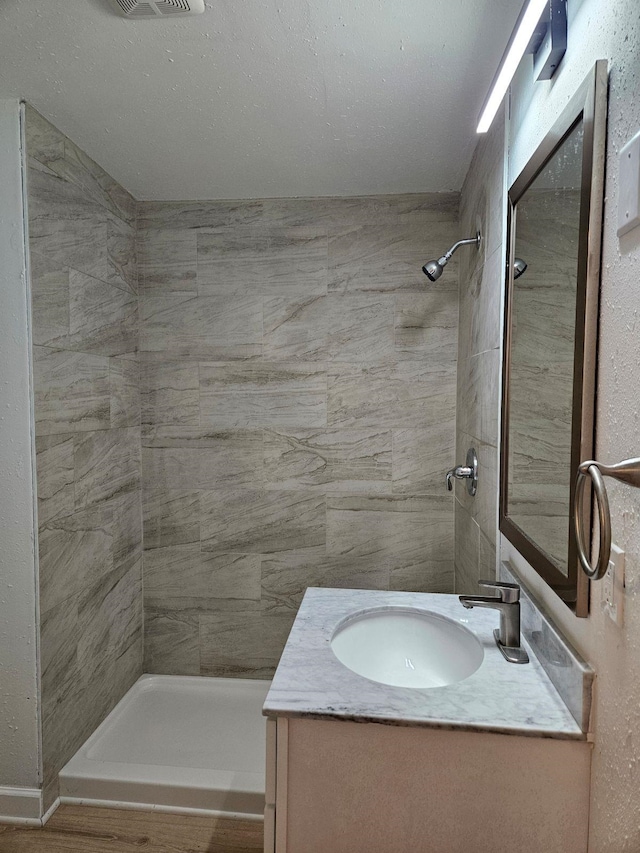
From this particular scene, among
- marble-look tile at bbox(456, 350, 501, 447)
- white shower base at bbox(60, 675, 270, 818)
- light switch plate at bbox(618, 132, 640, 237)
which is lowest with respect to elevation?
white shower base at bbox(60, 675, 270, 818)

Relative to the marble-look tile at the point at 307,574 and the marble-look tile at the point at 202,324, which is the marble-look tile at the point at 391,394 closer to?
the marble-look tile at the point at 202,324

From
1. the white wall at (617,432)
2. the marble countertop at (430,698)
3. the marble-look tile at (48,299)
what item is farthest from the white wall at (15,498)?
the white wall at (617,432)

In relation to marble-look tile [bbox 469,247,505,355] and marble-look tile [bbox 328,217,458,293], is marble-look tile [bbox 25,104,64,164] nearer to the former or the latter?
marble-look tile [bbox 328,217,458,293]

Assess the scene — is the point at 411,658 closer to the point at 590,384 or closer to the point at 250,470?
the point at 590,384

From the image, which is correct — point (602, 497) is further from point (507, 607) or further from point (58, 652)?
point (58, 652)

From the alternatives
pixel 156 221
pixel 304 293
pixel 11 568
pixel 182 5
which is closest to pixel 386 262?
pixel 304 293

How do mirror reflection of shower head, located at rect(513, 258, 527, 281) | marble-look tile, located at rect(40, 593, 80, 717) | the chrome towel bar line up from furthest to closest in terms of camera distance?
1. marble-look tile, located at rect(40, 593, 80, 717)
2. mirror reflection of shower head, located at rect(513, 258, 527, 281)
3. the chrome towel bar

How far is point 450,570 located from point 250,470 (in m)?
1.06

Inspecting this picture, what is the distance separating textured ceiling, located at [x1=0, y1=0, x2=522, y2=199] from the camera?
1.37 m

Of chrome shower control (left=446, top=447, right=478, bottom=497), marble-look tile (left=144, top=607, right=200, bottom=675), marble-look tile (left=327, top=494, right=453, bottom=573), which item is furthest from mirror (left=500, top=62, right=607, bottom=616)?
marble-look tile (left=144, top=607, right=200, bottom=675)

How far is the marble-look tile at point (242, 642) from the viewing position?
2.64m

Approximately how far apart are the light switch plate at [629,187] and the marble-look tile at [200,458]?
1961 millimetres

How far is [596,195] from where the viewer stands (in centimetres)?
95

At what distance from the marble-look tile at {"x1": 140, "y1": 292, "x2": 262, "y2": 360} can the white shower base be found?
5.31 ft
